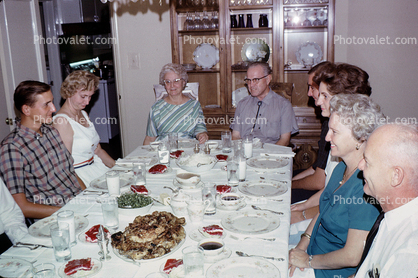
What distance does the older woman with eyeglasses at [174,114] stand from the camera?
3408 millimetres

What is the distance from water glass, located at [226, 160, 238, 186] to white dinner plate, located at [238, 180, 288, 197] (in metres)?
0.06

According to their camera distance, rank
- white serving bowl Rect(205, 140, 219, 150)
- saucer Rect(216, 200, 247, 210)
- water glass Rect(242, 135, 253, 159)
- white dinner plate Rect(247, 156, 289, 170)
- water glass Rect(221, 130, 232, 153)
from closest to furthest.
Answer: saucer Rect(216, 200, 247, 210) < white dinner plate Rect(247, 156, 289, 170) < water glass Rect(242, 135, 253, 159) < water glass Rect(221, 130, 232, 153) < white serving bowl Rect(205, 140, 219, 150)

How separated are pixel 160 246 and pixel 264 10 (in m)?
3.58

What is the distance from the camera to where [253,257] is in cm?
128

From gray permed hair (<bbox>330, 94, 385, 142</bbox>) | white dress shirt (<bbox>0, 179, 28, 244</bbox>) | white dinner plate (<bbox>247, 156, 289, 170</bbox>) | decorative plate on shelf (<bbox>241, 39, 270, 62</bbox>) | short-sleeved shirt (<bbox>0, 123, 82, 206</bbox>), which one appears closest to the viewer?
gray permed hair (<bbox>330, 94, 385, 142</bbox>)

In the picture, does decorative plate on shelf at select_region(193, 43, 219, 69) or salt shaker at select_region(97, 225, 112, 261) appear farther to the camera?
decorative plate on shelf at select_region(193, 43, 219, 69)

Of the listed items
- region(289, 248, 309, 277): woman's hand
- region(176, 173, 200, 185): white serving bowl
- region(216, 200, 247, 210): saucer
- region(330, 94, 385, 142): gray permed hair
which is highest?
region(330, 94, 385, 142): gray permed hair

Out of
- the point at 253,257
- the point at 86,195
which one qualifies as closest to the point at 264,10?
the point at 86,195

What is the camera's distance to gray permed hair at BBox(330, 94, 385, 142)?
1583 millimetres

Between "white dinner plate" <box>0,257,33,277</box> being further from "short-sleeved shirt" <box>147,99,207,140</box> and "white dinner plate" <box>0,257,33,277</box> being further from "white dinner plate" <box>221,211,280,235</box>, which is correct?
"short-sleeved shirt" <box>147,99,207,140</box>

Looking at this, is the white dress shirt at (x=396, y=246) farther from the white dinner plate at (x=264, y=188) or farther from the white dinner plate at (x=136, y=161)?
the white dinner plate at (x=136, y=161)

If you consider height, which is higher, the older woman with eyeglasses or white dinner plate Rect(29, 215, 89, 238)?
the older woman with eyeglasses

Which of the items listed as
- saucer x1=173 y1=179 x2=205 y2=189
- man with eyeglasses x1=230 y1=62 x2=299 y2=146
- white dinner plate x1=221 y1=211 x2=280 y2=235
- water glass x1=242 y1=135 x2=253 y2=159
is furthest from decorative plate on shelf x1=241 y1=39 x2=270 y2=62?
white dinner plate x1=221 y1=211 x2=280 y2=235

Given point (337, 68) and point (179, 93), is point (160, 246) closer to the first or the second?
point (337, 68)
